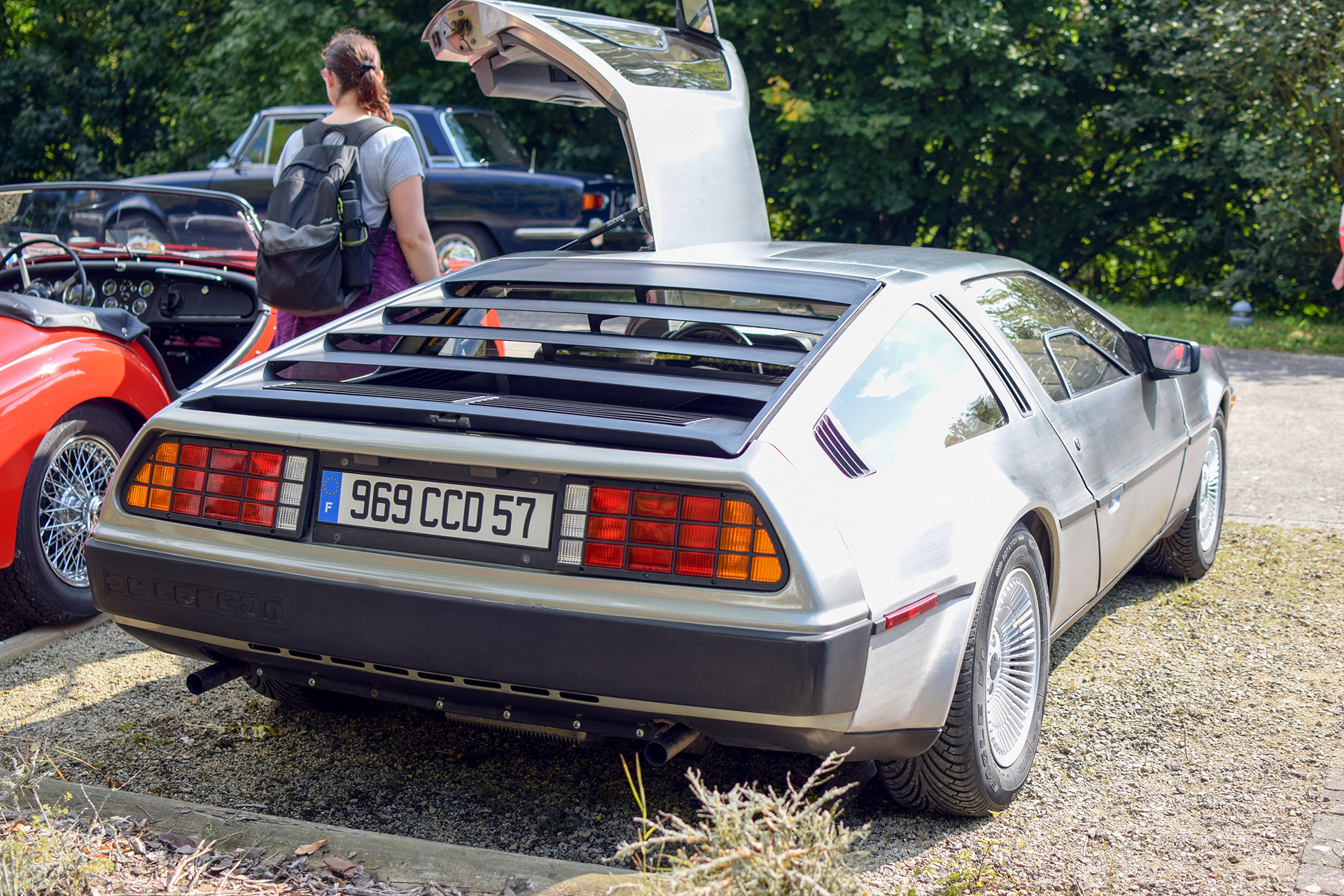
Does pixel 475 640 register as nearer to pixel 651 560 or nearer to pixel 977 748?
pixel 651 560

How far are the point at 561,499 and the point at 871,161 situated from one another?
42.9 ft

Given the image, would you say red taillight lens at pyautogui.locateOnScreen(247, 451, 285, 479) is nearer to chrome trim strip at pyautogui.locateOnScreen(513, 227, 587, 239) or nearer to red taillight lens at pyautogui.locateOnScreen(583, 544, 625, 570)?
red taillight lens at pyautogui.locateOnScreen(583, 544, 625, 570)

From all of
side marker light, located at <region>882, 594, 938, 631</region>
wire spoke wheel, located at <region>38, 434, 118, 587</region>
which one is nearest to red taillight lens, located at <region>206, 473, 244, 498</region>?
side marker light, located at <region>882, 594, 938, 631</region>

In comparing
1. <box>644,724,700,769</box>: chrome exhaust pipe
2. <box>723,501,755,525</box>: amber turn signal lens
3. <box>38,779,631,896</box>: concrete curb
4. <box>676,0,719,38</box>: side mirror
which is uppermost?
<box>676,0,719,38</box>: side mirror

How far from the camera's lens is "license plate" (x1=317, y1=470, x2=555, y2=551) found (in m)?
2.42

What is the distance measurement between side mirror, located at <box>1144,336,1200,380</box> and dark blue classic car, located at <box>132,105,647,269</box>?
796cm

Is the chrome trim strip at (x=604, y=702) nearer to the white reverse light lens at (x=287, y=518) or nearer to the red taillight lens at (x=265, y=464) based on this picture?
the white reverse light lens at (x=287, y=518)

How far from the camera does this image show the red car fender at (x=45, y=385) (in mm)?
3814

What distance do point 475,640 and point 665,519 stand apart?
474 millimetres

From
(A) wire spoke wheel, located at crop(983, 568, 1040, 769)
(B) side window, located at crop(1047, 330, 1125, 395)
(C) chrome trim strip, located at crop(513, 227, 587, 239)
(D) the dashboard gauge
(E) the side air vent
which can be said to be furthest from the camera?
(C) chrome trim strip, located at crop(513, 227, 587, 239)

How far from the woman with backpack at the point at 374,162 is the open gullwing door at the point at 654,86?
348mm

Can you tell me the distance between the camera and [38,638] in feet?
13.3

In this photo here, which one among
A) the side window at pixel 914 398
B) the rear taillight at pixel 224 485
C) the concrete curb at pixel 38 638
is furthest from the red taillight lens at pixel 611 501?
the concrete curb at pixel 38 638

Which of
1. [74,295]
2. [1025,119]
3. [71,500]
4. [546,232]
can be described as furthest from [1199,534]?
[1025,119]
